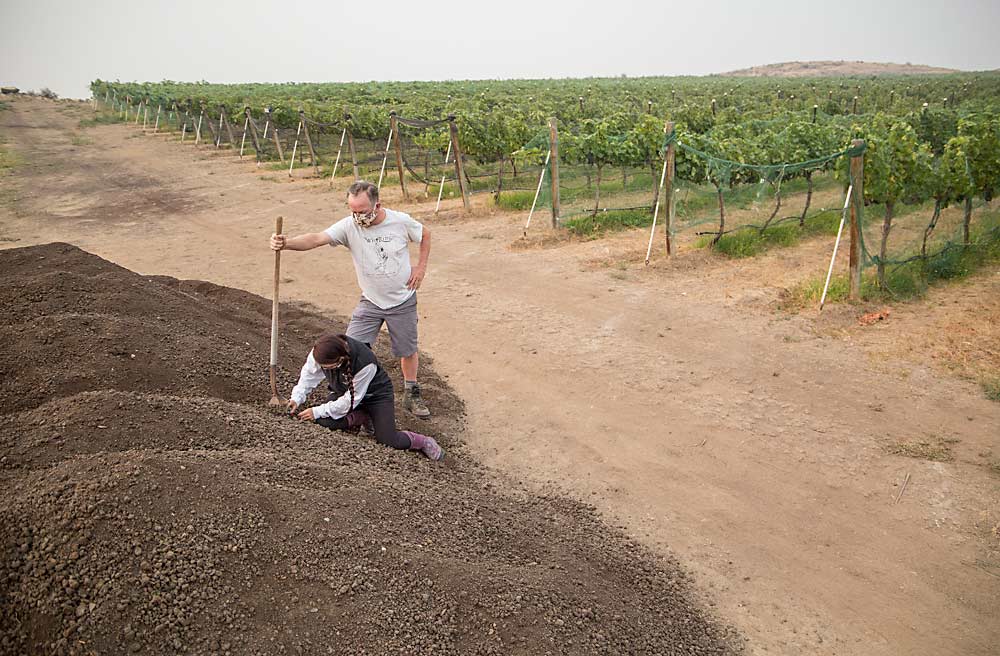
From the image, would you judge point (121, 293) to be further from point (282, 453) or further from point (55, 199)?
point (55, 199)

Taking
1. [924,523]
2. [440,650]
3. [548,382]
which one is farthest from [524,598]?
[548,382]

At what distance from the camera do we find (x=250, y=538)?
→ 3.35 meters

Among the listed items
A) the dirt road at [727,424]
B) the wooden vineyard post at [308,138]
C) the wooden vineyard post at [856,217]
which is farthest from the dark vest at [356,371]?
the wooden vineyard post at [308,138]

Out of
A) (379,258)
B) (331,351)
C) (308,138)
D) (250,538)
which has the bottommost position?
(250,538)

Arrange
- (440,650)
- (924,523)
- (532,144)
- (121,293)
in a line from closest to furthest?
1. (440,650)
2. (924,523)
3. (121,293)
4. (532,144)

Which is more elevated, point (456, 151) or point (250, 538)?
point (456, 151)

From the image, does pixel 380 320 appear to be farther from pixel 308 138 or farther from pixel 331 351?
pixel 308 138

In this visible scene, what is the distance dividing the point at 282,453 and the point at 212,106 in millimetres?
29581

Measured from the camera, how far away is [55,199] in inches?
705

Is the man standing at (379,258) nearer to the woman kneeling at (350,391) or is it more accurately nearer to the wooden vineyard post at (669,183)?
the woman kneeling at (350,391)

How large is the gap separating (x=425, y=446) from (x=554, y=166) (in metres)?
8.40

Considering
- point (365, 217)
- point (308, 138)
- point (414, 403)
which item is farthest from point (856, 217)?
point (308, 138)

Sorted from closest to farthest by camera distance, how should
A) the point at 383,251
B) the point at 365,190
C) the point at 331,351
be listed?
the point at 331,351 → the point at 365,190 → the point at 383,251

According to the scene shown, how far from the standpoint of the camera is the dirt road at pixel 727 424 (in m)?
4.34
